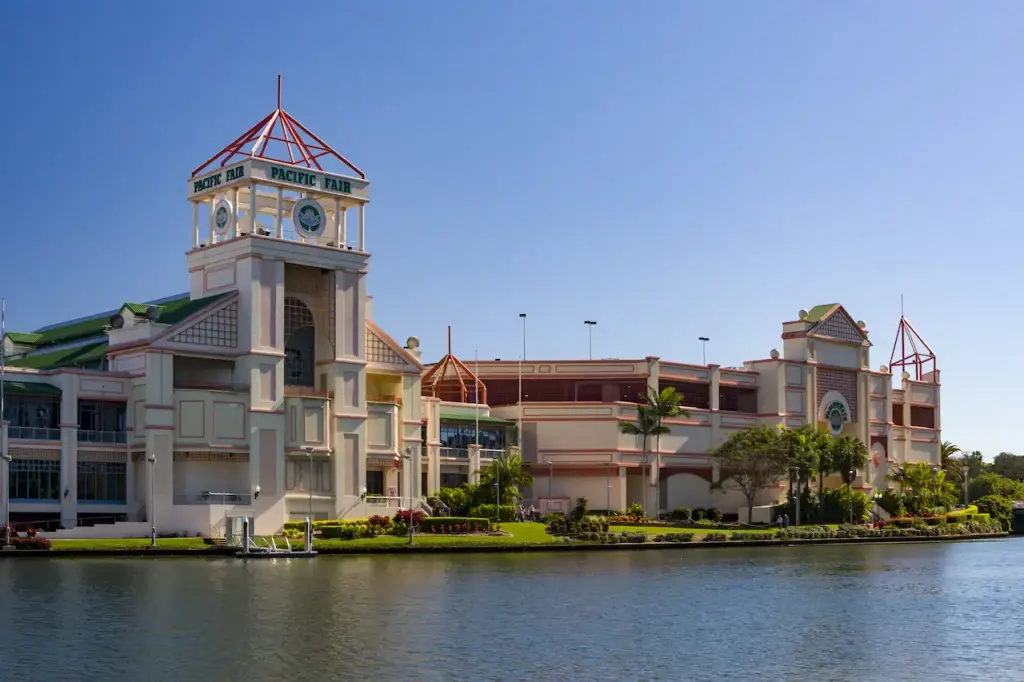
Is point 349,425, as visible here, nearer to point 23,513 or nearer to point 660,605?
point 23,513

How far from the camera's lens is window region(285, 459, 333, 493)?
9131cm

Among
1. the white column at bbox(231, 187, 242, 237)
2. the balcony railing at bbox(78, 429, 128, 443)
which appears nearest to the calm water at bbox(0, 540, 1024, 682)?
the balcony railing at bbox(78, 429, 128, 443)

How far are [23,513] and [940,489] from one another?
8792cm

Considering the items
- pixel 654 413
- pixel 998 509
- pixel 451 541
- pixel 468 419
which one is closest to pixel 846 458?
pixel 998 509

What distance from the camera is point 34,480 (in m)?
82.1

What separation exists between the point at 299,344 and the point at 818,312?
59434mm

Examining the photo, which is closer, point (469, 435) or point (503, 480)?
point (503, 480)

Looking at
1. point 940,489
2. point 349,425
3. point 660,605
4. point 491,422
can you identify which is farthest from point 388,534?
point 940,489

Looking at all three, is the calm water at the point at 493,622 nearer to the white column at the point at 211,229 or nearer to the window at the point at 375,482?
the window at the point at 375,482

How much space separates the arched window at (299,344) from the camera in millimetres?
94000

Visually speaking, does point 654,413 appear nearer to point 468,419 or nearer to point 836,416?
point 468,419

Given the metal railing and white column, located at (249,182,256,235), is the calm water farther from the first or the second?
white column, located at (249,182,256,235)

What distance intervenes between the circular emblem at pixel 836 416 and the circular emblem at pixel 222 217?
6535 centimetres

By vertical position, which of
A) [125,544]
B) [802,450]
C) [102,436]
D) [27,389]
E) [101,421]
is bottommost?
[125,544]
